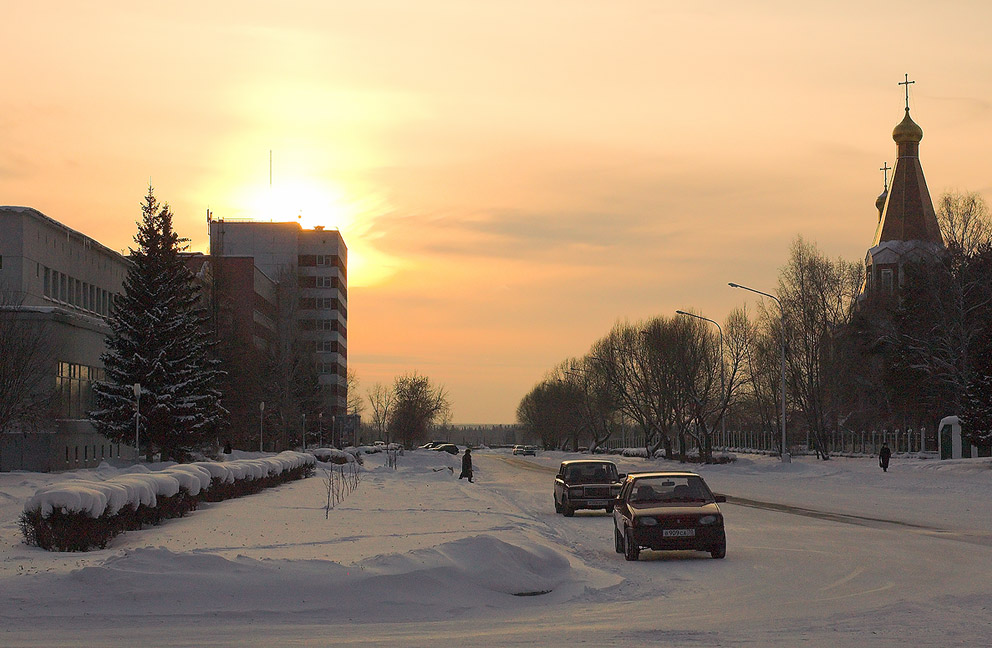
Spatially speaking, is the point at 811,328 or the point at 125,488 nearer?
the point at 125,488

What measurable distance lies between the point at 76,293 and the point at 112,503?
42.6m

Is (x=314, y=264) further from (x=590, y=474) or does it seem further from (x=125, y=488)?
(x=125, y=488)

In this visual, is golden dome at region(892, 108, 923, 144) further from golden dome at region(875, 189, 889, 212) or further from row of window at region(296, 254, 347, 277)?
row of window at region(296, 254, 347, 277)

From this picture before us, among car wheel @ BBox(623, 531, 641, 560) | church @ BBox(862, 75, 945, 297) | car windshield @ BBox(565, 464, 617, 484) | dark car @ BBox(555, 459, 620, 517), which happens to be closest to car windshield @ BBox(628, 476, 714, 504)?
car wheel @ BBox(623, 531, 641, 560)

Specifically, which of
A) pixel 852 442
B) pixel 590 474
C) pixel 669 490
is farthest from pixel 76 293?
pixel 852 442

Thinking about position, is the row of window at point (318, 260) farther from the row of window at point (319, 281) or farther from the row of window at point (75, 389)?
the row of window at point (75, 389)

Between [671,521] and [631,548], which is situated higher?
[671,521]

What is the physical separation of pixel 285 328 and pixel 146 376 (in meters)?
41.0

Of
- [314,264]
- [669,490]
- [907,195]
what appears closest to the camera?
[669,490]

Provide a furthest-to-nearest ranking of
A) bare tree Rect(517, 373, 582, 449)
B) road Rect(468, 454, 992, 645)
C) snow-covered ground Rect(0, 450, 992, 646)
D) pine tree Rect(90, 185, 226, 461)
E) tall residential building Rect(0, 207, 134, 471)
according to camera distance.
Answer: bare tree Rect(517, 373, 582, 449) < pine tree Rect(90, 185, 226, 461) < tall residential building Rect(0, 207, 134, 471) < road Rect(468, 454, 992, 645) < snow-covered ground Rect(0, 450, 992, 646)

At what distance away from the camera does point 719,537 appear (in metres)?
17.8

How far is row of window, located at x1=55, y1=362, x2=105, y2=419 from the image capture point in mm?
51469

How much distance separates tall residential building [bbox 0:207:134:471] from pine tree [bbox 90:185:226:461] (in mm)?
2004

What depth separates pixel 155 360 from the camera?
51500 millimetres
